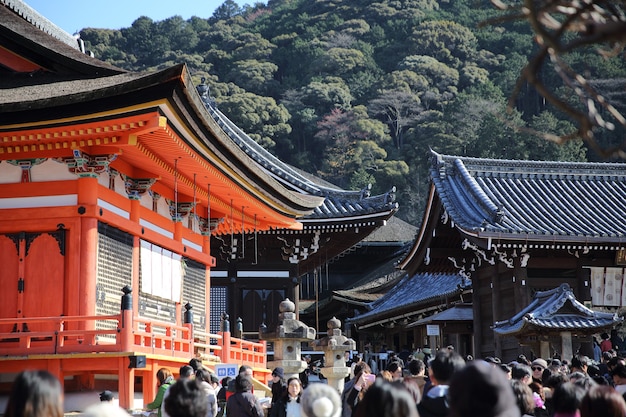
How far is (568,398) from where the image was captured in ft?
19.1

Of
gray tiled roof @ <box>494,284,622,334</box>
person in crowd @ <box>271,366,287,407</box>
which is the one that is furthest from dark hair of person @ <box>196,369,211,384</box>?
gray tiled roof @ <box>494,284,622,334</box>

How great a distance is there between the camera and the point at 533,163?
26.0 metres

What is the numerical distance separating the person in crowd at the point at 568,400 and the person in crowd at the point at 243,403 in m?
3.74

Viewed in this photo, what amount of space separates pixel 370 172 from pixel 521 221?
40.8 metres

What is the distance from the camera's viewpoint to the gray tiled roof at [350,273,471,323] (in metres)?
28.0

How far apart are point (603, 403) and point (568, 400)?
2.35 feet

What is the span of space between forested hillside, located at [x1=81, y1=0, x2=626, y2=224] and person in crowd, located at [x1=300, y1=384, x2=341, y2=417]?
1872 inches

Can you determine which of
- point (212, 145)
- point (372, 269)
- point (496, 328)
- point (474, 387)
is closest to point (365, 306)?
point (372, 269)

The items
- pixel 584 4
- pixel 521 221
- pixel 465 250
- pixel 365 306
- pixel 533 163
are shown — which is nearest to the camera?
pixel 584 4

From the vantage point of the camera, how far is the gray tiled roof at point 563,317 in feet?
56.9

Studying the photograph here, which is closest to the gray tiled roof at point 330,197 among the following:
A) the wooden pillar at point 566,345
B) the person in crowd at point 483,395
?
the wooden pillar at point 566,345

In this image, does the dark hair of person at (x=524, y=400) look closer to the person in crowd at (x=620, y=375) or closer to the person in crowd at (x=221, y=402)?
the person in crowd at (x=620, y=375)

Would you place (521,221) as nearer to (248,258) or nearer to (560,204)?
(560,204)

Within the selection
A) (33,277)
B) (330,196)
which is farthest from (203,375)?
(330,196)
